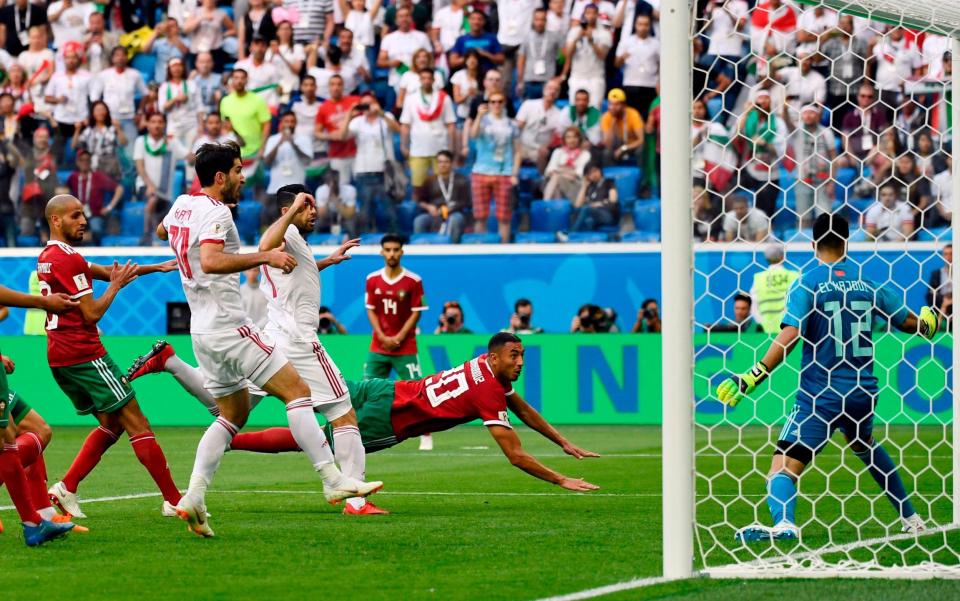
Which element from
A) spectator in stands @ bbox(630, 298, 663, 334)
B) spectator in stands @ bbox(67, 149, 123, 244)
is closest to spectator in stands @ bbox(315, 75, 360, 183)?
spectator in stands @ bbox(67, 149, 123, 244)

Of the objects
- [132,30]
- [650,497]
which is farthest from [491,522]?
[132,30]

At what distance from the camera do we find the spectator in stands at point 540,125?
20031 millimetres

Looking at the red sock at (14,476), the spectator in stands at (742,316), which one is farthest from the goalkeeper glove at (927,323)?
the spectator in stands at (742,316)

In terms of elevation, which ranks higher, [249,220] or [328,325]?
[249,220]

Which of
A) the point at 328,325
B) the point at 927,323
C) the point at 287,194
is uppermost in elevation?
the point at 287,194

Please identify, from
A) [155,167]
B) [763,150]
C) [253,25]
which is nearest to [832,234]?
[763,150]

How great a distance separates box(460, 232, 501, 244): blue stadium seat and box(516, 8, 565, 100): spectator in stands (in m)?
2.08

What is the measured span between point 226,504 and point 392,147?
11.3m

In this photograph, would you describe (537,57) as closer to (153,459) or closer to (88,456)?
(88,456)

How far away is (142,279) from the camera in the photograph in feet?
68.1

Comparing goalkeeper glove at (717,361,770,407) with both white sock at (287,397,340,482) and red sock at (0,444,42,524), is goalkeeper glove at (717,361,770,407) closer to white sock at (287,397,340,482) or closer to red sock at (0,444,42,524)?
white sock at (287,397,340,482)

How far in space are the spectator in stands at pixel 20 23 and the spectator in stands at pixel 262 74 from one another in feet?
12.1

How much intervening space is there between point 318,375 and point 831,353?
10.3ft

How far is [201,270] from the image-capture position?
7.78 m
